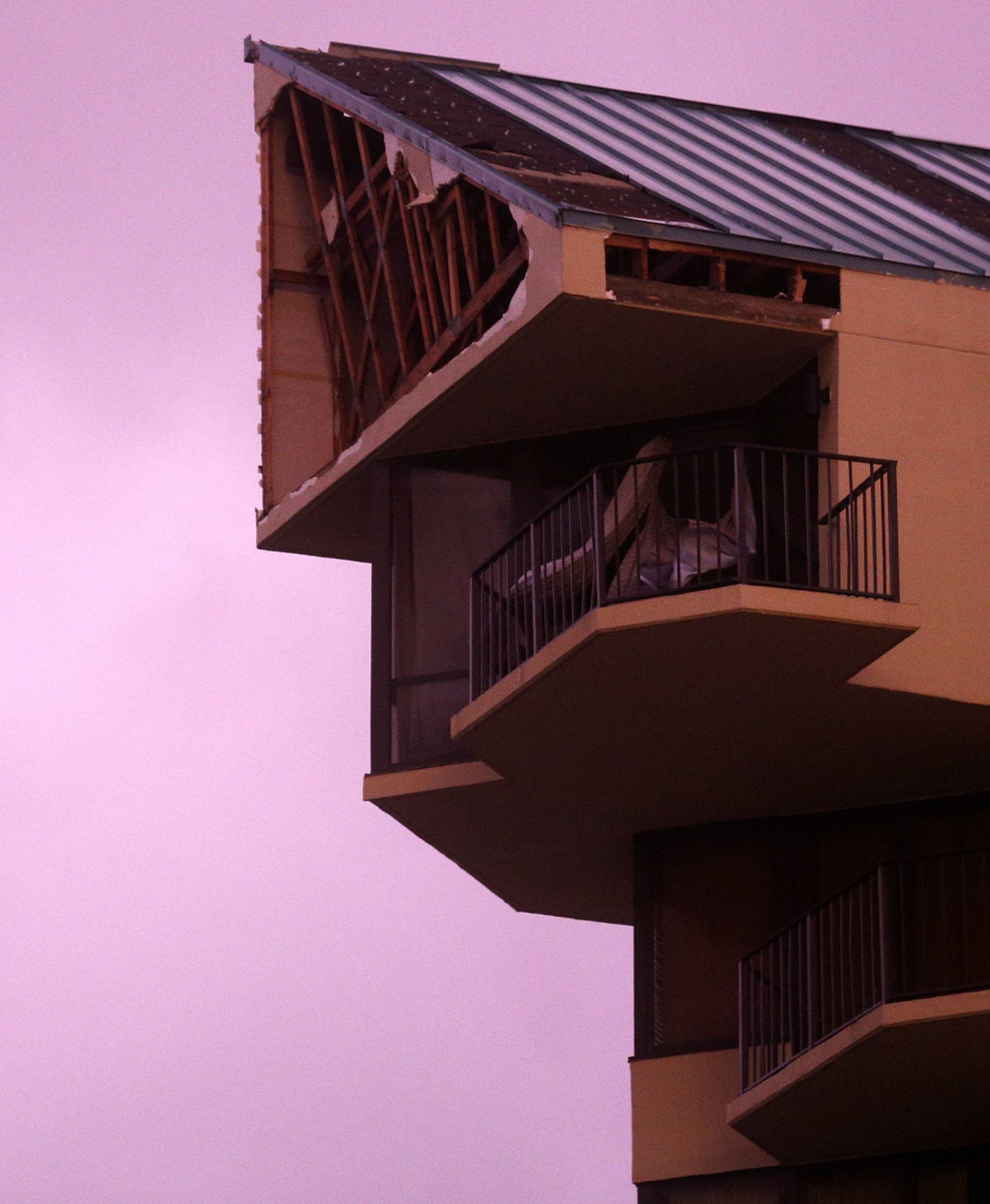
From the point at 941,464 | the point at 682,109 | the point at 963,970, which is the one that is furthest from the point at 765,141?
the point at 963,970

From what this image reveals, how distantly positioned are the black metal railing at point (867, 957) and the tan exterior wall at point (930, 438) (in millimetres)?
2042

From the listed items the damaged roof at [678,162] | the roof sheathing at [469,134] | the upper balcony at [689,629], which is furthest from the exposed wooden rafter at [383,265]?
the upper balcony at [689,629]

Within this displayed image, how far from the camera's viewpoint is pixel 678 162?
31547 mm

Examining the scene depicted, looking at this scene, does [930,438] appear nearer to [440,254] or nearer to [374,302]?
[440,254]

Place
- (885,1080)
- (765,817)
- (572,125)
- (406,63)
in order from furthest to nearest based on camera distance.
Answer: (406,63) → (572,125) → (765,817) → (885,1080)

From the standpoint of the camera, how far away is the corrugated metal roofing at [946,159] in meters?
34.5

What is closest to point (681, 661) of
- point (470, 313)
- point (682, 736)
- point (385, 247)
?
point (682, 736)

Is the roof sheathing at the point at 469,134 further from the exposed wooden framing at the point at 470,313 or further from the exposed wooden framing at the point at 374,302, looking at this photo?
the exposed wooden framing at the point at 374,302

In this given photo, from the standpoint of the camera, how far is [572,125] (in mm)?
32531

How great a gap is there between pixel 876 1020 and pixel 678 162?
9728mm

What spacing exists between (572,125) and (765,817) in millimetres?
7630

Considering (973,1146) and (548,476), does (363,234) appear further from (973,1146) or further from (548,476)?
(973,1146)

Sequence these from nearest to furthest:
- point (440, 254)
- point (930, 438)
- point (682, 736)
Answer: point (930, 438) < point (682, 736) < point (440, 254)

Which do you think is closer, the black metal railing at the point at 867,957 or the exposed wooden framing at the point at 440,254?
the black metal railing at the point at 867,957
